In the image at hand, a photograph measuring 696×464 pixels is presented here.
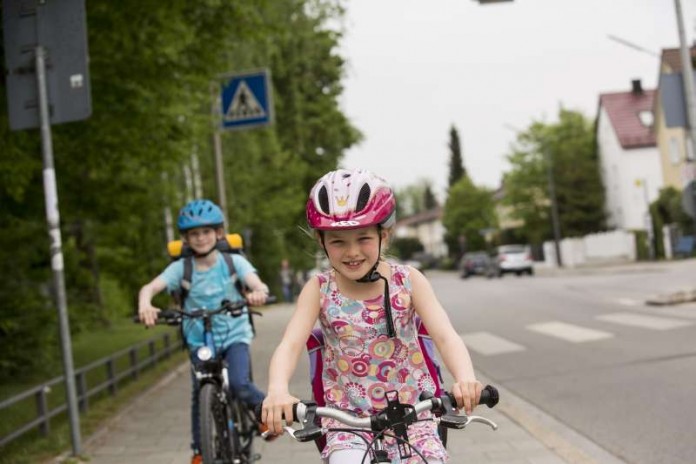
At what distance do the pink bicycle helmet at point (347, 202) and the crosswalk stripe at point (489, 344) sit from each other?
10193 millimetres

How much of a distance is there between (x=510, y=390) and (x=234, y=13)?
525cm

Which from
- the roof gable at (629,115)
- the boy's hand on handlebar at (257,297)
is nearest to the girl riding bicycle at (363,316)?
the boy's hand on handlebar at (257,297)

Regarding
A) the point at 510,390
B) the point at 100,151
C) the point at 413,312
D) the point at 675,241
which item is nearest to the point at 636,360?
the point at 510,390

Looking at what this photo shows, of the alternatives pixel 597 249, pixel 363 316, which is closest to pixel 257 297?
pixel 363 316

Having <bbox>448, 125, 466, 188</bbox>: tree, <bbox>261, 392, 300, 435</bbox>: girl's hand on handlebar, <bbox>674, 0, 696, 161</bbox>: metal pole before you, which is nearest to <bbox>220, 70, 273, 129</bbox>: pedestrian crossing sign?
<bbox>674, 0, 696, 161</bbox>: metal pole

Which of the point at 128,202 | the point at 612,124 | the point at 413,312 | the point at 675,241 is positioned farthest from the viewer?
the point at 612,124

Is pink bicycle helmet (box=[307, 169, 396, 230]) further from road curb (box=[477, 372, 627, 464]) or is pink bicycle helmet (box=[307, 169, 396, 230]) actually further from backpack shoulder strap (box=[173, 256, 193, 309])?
road curb (box=[477, 372, 627, 464])

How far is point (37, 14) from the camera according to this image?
7465 millimetres

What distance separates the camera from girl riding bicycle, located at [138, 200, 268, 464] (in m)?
6.12

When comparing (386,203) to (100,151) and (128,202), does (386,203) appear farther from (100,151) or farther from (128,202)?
(128,202)

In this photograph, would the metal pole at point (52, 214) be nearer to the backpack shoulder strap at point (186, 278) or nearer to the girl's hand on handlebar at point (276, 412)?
the backpack shoulder strap at point (186, 278)

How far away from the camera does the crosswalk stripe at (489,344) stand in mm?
13391

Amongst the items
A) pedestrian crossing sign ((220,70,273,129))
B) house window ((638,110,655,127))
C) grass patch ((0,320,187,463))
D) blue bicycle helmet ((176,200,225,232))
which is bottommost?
grass patch ((0,320,187,463))

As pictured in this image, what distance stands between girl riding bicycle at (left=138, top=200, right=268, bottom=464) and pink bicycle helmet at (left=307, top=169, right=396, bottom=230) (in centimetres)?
284
